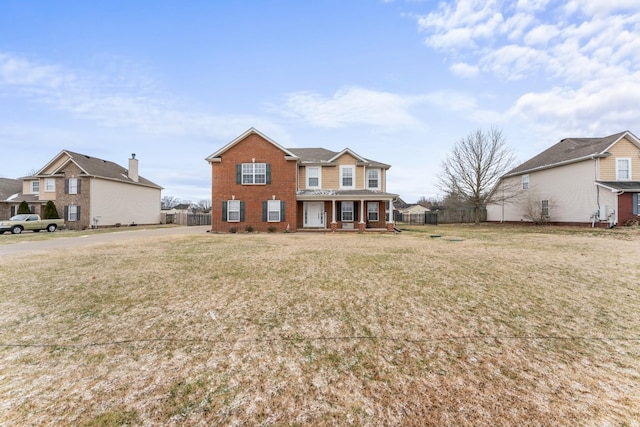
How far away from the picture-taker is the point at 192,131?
34.8m

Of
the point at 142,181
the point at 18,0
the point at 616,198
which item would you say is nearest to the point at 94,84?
the point at 18,0

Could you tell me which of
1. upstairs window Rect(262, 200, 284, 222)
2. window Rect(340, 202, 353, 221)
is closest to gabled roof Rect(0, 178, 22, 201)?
upstairs window Rect(262, 200, 284, 222)

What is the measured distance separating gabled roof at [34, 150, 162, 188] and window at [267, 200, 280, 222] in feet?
66.5

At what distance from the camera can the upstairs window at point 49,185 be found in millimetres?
28844

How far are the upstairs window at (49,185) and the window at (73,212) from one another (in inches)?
135

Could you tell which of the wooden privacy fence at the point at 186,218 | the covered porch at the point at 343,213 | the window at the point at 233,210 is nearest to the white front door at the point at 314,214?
the covered porch at the point at 343,213

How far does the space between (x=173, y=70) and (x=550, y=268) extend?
22.5m

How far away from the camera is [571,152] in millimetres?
24859

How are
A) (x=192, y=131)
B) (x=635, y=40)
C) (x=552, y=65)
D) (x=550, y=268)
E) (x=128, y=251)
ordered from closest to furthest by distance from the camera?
1. (x=550, y=268)
2. (x=128, y=251)
3. (x=635, y=40)
4. (x=552, y=65)
5. (x=192, y=131)

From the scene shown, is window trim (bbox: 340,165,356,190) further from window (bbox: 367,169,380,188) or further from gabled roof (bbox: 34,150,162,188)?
gabled roof (bbox: 34,150,162,188)

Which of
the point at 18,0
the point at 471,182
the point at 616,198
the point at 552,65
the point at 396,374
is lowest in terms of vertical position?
the point at 396,374

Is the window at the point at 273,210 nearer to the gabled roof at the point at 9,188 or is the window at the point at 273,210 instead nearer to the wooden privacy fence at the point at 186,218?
the wooden privacy fence at the point at 186,218

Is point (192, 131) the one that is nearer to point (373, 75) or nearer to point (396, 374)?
point (373, 75)

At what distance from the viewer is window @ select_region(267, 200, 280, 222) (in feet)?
67.8
